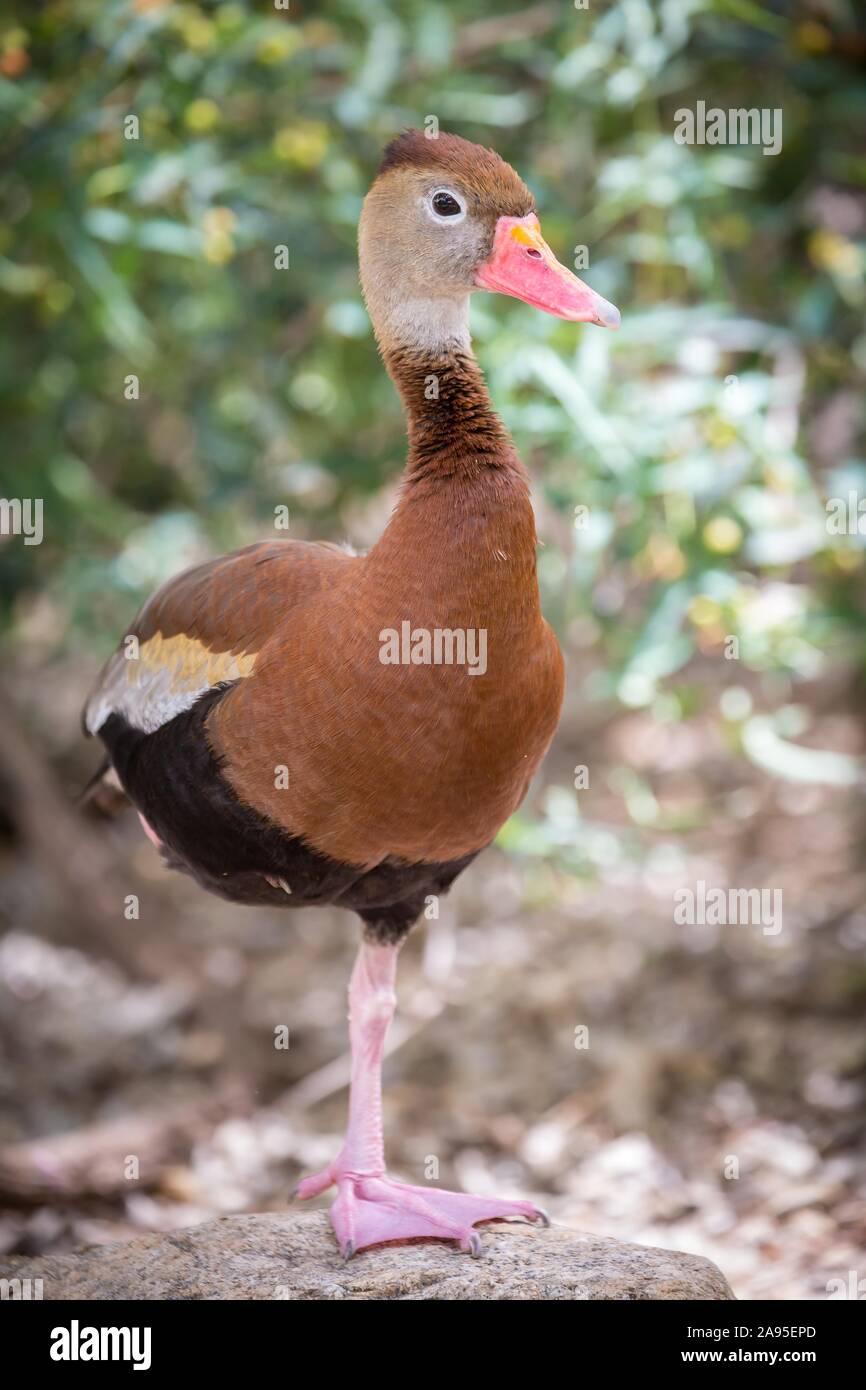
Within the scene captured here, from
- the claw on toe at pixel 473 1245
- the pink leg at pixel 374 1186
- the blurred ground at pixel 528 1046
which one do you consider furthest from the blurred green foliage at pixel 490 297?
the claw on toe at pixel 473 1245

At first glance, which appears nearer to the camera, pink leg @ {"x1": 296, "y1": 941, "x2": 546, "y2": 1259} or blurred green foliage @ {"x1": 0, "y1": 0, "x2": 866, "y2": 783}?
pink leg @ {"x1": 296, "y1": 941, "x2": 546, "y2": 1259}

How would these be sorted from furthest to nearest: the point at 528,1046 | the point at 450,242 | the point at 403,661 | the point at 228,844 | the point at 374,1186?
1. the point at 528,1046
2. the point at 374,1186
3. the point at 228,844
4. the point at 450,242
5. the point at 403,661

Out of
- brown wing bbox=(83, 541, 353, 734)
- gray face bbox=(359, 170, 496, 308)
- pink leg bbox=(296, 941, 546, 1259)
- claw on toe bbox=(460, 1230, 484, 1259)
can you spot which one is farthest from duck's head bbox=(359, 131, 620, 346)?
claw on toe bbox=(460, 1230, 484, 1259)

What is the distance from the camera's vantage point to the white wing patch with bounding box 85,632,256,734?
10.9ft

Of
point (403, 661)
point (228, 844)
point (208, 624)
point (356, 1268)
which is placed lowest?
point (356, 1268)

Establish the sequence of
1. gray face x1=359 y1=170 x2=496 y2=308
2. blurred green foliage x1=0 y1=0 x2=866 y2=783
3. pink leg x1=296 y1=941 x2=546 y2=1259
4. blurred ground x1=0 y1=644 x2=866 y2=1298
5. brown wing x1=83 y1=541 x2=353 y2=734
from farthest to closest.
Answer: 1. blurred ground x1=0 y1=644 x2=866 y2=1298
2. blurred green foliage x1=0 y1=0 x2=866 y2=783
3. pink leg x1=296 y1=941 x2=546 y2=1259
4. brown wing x1=83 y1=541 x2=353 y2=734
5. gray face x1=359 y1=170 x2=496 y2=308

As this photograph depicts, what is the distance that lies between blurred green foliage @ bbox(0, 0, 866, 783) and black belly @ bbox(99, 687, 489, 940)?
151 centimetres

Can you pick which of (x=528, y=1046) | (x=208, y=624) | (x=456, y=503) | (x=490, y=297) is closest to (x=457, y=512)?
(x=456, y=503)

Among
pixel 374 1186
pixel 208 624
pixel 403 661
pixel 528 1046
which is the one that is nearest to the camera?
pixel 403 661

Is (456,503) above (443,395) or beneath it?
beneath

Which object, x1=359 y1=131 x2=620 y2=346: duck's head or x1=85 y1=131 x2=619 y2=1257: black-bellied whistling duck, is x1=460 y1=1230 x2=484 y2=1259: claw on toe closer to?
x1=85 y1=131 x2=619 y2=1257: black-bellied whistling duck

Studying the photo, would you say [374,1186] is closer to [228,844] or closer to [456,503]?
[228,844]

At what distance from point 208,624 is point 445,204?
3.48ft

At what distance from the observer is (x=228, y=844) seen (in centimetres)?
328
